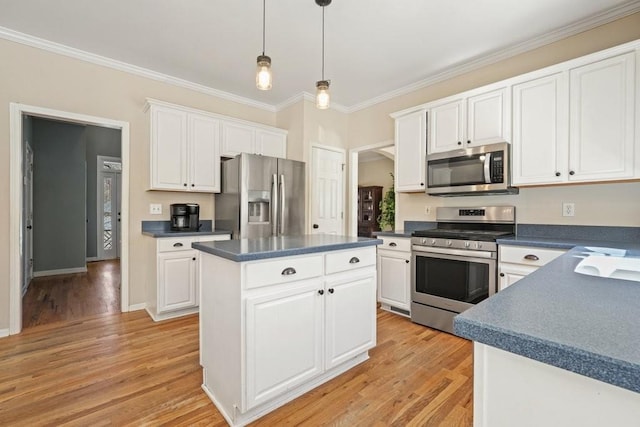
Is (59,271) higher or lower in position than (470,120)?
lower

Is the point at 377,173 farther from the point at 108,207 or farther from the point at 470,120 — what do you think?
the point at 108,207

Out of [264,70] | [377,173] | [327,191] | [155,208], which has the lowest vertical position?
[155,208]

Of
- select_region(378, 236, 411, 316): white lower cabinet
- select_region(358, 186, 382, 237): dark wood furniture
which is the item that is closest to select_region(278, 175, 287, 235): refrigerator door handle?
select_region(378, 236, 411, 316): white lower cabinet

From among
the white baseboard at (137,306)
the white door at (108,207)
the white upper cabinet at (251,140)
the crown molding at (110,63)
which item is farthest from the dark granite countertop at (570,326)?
the white door at (108,207)

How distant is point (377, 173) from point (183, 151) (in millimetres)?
5597

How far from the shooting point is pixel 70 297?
3.93 metres

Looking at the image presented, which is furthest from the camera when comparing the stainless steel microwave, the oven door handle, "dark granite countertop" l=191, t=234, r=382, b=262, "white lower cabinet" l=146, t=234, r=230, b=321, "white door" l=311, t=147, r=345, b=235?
"white door" l=311, t=147, r=345, b=235

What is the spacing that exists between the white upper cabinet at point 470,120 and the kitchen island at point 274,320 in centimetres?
164

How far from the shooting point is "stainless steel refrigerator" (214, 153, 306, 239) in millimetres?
3490

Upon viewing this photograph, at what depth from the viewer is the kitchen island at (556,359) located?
506 mm

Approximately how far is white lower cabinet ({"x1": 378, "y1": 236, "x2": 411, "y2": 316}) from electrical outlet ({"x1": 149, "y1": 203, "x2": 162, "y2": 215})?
255 centimetres

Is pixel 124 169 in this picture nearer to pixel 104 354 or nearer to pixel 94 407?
pixel 104 354

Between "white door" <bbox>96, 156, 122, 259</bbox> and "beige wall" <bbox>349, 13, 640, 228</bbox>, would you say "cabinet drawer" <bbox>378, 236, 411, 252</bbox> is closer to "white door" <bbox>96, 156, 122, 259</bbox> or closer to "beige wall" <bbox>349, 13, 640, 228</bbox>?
"beige wall" <bbox>349, 13, 640, 228</bbox>

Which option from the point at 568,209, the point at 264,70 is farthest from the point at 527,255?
the point at 264,70
